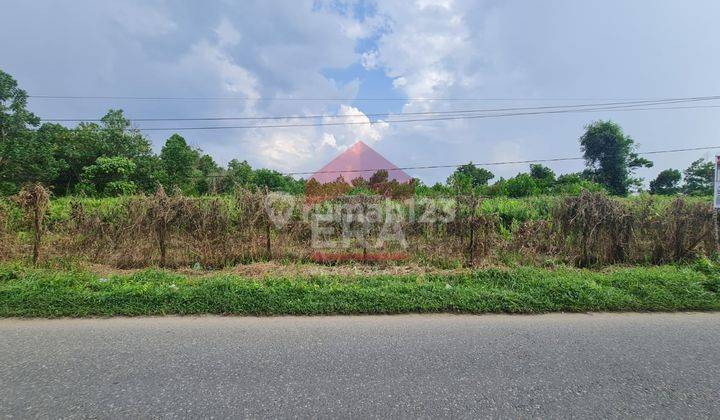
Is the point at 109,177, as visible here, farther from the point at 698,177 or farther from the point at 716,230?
the point at 698,177

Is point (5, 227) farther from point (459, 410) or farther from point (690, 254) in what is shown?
point (690, 254)

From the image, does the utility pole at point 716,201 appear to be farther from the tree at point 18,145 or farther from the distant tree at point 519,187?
the tree at point 18,145

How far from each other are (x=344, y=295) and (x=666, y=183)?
126ft

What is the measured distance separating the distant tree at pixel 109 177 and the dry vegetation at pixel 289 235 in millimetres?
15534

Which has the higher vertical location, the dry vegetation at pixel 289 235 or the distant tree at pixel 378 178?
the distant tree at pixel 378 178

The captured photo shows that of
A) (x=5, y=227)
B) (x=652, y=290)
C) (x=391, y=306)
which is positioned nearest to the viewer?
(x=391, y=306)

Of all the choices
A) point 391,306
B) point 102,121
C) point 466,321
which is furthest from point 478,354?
point 102,121

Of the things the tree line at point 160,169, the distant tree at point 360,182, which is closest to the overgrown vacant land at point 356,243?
the tree line at point 160,169

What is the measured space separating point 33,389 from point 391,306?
355 centimetres

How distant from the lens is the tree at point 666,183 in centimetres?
2927

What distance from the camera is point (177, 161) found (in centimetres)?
2650

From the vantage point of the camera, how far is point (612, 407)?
243 centimetres

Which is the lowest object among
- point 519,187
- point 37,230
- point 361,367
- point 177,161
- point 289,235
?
point 361,367

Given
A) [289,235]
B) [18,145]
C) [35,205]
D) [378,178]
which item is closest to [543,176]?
[378,178]
